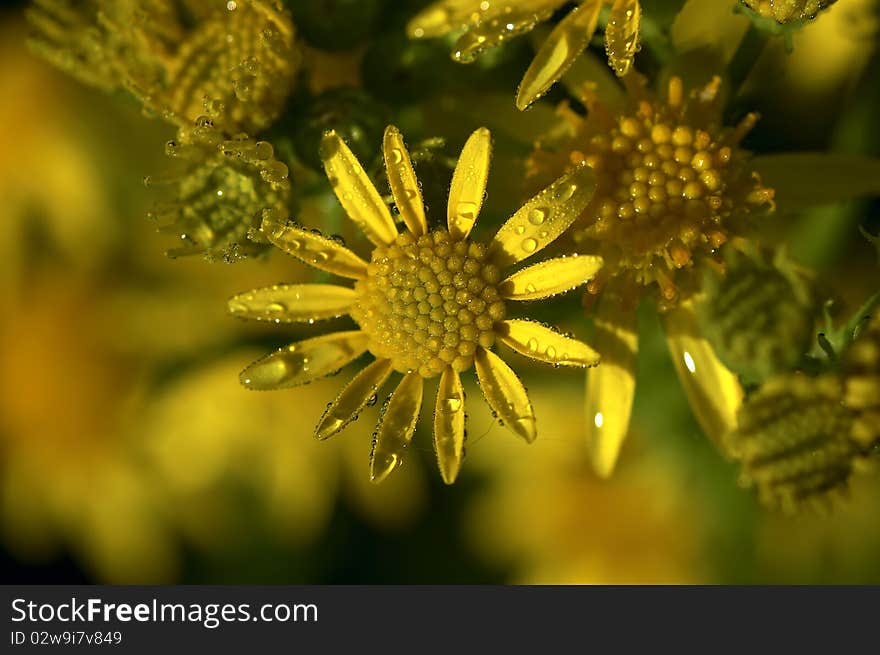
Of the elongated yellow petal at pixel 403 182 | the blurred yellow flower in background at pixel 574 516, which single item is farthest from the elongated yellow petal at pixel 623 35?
the blurred yellow flower in background at pixel 574 516

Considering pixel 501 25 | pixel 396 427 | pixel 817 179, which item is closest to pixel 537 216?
pixel 501 25

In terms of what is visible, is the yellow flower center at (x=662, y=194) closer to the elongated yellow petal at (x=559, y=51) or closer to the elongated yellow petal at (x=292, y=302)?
the elongated yellow petal at (x=559, y=51)

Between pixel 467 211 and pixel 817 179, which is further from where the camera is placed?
pixel 817 179

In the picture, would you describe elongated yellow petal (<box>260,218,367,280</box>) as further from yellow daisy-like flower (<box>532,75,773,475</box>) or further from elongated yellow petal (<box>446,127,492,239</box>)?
yellow daisy-like flower (<box>532,75,773,475</box>)

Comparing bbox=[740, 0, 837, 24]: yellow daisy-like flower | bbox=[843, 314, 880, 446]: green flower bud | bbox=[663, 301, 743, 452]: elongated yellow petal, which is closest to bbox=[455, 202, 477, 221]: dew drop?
bbox=[663, 301, 743, 452]: elongated yellow petal

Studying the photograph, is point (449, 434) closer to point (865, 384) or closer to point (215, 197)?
point (215, 197)

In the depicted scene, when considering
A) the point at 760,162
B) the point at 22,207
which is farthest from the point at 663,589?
the point at 22,207
